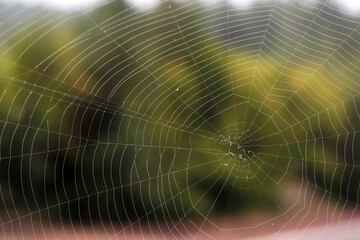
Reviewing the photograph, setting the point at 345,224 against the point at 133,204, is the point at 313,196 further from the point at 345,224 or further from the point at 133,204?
the point at 133,204

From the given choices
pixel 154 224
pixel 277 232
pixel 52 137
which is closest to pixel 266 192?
pixel 277 232

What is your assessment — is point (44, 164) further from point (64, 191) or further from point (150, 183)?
point (150, 183)

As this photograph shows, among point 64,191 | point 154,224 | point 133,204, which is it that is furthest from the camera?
point 154,224

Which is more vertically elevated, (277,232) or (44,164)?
(44,164)

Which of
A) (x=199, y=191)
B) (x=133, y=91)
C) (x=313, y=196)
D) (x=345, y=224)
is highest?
(x=133, y=91)

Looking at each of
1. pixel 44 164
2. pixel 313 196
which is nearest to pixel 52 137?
pixel 44 164

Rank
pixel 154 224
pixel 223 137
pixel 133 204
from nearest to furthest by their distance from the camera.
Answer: pixel 223 137, pixel 133 204, pixel 154 224

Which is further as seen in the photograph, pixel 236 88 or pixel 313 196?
pixel 313 196
